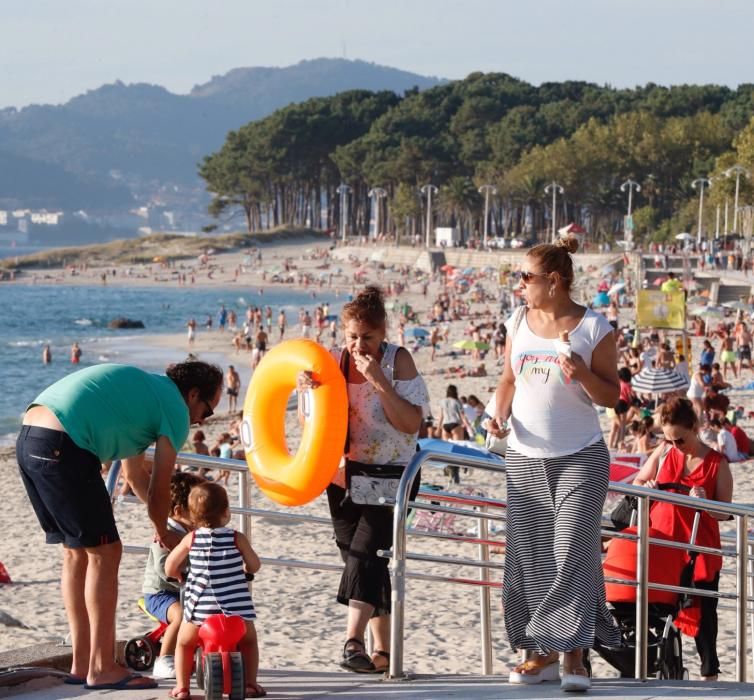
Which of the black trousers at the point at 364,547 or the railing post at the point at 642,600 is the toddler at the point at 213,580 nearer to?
the black trousers at the point at 364,547

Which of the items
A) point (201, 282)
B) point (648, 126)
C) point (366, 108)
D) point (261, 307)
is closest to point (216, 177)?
point (366, 108)

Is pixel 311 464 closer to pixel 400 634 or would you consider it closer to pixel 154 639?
pixel 400 634

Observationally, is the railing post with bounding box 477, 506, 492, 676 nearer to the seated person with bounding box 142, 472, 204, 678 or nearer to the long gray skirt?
the long gray skirt

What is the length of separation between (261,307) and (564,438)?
54384 millimetres

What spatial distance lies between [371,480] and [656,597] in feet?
4.20

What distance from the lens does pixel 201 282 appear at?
77250 mm

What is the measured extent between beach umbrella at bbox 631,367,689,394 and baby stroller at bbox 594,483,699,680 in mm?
10776

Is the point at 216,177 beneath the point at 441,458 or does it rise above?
above

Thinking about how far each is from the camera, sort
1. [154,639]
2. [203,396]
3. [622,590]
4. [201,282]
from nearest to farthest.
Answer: [203,396] < [154,639] < [622,590] < [201,282]

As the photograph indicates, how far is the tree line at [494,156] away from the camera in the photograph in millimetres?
77250

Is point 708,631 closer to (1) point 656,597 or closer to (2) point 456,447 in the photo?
(1) point 656,597

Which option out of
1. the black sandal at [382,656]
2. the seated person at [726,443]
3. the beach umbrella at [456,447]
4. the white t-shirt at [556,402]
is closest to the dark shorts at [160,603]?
the black sandal at [382,656]

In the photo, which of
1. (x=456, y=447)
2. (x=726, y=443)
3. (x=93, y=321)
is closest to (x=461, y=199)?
(x=93, y=321)

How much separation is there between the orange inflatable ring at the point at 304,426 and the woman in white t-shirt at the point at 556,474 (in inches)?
22.0
